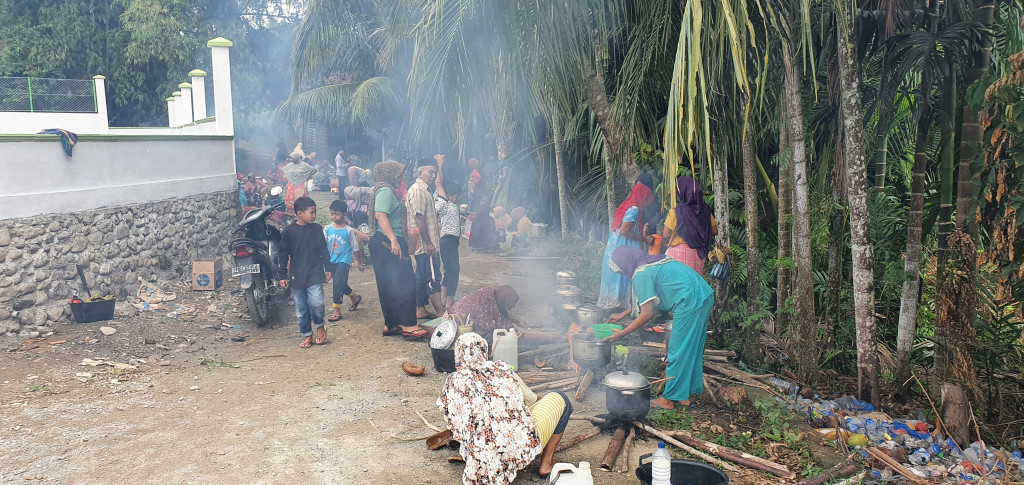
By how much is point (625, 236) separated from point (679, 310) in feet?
7.45

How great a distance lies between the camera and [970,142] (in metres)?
5.11

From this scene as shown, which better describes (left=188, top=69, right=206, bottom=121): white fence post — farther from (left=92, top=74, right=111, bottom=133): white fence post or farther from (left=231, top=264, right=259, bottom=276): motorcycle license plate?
(left=231, top=264, right=259, bottom=276): motorcycle license plate

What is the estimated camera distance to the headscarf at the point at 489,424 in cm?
423

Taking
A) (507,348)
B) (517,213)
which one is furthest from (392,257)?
(517,213)

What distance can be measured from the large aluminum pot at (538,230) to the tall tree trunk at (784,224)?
7750mm

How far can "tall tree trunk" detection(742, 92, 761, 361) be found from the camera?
21.2ft

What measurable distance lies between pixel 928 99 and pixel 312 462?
17.0 ft

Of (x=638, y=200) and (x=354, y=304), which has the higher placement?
(x=638, y=200)

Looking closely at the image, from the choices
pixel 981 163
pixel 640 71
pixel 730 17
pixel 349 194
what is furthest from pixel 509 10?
pixel 349 194

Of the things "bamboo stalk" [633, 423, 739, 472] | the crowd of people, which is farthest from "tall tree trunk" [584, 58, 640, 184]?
"bamboo stalk" [633, 423, 739, 472]

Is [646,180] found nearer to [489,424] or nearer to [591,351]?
[591,351]

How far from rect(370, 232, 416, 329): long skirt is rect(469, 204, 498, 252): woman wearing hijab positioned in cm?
599

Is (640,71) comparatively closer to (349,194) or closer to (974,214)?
(974,214)

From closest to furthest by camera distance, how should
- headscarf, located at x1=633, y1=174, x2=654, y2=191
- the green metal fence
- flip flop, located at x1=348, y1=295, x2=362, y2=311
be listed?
headscarf, located at x1=633, y1=174, x2=654, y2=191 → flip flop, located at x1=348, y1=295, x2=362, y2=311 → the green metal fence
